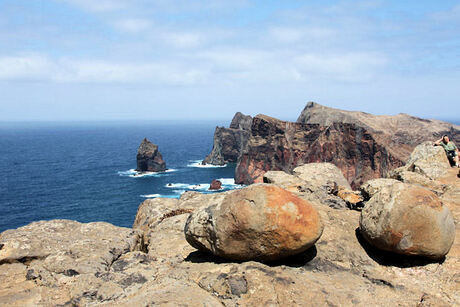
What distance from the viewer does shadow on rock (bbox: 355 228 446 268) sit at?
968 centimetres

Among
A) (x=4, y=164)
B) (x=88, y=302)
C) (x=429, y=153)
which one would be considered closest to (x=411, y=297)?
(x=88, y=302)

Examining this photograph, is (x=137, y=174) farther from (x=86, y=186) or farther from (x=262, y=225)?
(x=262, y=225)

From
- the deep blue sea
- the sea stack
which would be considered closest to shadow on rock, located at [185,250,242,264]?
the deep blue sea

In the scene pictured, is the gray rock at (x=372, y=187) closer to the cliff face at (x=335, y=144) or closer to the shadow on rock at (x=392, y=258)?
the shadow on rock at (x=392, y=258)

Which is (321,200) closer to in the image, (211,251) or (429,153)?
(211,251)

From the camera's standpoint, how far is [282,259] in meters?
9.30

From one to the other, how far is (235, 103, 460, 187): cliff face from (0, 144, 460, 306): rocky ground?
7411cm

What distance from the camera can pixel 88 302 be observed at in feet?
24.6

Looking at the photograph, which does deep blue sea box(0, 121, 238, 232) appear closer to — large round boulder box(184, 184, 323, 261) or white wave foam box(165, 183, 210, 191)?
white wave foam box(165, 183, 210, 191)

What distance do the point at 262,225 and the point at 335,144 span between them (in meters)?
83.7

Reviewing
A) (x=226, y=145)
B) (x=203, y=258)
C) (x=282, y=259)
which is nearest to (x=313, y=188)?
(x=282, y=259)

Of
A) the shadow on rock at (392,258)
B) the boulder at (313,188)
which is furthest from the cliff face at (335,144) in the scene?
the shadow on rock at (392,258)

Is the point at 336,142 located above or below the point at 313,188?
below

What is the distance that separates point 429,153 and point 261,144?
81.0 meters
